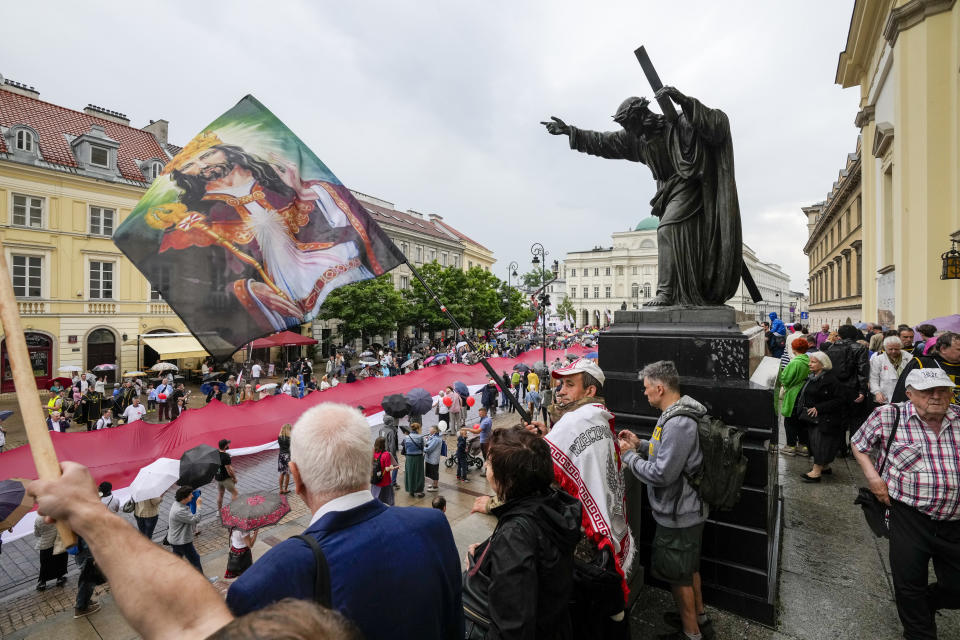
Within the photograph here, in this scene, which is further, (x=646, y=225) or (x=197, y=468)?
(x=646, y=225)

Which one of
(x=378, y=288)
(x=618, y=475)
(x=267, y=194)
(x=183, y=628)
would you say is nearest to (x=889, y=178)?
(x=618, y=475)

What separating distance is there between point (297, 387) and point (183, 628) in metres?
18.5

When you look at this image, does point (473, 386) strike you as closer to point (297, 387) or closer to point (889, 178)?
point (297, 387)

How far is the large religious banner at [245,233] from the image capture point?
110 inches

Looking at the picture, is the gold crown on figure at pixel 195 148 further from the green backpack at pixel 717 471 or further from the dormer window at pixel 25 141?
the dormer window at pixel 25 141

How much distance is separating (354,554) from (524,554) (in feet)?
2.37

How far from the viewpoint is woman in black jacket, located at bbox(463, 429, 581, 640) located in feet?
6.06

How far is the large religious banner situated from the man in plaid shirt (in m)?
3.88

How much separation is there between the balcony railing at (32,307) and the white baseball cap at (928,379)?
108ft

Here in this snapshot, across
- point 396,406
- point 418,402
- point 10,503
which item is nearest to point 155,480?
point 10,503

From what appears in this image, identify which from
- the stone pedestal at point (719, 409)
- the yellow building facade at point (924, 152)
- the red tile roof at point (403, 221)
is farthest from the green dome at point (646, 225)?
the stone pedestal at point (719, 409)

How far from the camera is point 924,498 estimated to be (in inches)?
111

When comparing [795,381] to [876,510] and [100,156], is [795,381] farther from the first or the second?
[100,156]

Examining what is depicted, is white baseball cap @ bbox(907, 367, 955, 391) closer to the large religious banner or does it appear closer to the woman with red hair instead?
the large religious banner
